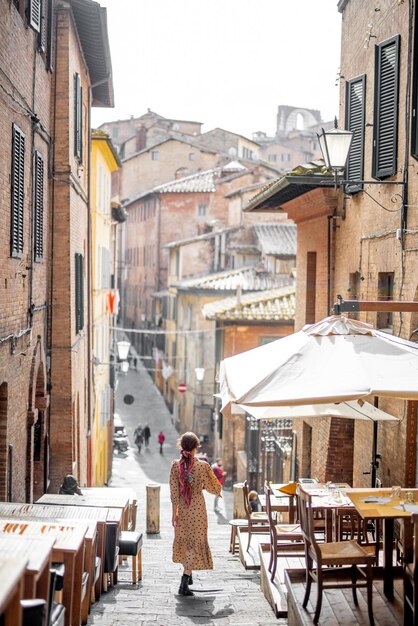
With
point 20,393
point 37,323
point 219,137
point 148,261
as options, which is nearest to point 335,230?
point 37,323

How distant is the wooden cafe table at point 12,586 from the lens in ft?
15.5

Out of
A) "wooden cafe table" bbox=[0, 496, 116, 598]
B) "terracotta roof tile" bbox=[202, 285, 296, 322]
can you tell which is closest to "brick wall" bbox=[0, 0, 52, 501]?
"wooden cafe table" bbox=[0, 496, 116, 598]

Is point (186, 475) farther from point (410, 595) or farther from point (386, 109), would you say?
point (386, 109)

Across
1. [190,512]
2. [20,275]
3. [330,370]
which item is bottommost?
[190,512]

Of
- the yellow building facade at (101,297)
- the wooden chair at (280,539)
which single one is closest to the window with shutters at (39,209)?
the wooden chair at (280,539)

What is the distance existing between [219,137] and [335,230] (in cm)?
5468

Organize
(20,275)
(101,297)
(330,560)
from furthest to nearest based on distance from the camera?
(101,297) < (20,275) < (330,560)

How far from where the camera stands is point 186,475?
31.2 ft

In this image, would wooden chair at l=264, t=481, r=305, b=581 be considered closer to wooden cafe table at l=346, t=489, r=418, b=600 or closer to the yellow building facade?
wooden cafe table at l=346, t=489, r=418, b=600

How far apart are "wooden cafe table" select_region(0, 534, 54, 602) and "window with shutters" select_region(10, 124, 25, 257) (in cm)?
546

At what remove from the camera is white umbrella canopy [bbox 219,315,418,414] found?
7586 mm

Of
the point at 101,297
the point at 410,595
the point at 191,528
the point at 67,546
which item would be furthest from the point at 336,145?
the point at 101,297

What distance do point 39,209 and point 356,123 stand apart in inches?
190

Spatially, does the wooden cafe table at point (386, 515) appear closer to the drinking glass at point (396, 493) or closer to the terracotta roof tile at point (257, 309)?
the drinking glass at point (396, 493)
